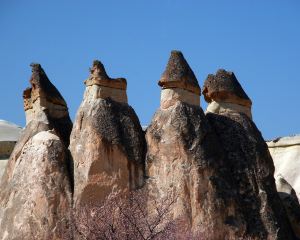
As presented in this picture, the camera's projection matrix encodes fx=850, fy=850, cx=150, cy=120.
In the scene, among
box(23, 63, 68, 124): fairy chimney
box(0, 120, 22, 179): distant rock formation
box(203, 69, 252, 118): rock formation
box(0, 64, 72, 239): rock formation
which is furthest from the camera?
box(0, 120, 22, 179): distant rock formation

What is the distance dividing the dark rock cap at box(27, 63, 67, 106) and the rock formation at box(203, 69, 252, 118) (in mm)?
3169

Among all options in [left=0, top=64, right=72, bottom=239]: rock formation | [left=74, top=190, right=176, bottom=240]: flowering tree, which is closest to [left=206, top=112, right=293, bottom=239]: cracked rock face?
[left=74, top=190, right=176, bottom=240]: flowering tree

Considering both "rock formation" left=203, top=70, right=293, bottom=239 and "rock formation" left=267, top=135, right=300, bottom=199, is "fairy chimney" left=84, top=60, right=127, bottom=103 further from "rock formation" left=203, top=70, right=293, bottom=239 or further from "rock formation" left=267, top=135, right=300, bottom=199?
"rock formation" left=267, top=135, right=300, bottom=199

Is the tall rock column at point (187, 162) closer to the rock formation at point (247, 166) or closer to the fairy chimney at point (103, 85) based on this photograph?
the rock formation at point (247, 166)

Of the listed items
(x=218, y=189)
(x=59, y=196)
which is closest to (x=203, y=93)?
(x=218, y=189)

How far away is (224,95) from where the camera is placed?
18078 millimetres

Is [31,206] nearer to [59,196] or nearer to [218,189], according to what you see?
[59,196]

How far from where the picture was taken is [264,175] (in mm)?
16922

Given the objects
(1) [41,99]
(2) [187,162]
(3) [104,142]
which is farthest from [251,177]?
(1) [41,99]

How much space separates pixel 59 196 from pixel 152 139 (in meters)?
2.13

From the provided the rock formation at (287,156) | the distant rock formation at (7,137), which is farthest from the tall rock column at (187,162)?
the rock formation at (287,156)

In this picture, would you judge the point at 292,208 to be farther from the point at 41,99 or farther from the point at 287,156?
the point at 287,156

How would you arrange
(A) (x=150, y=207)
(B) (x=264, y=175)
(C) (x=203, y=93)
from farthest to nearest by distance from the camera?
(C) (x=203, y=93) → (B) (x=264, y=175) → (A) (x=150, y=207)

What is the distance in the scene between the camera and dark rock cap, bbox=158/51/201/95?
17125mm
